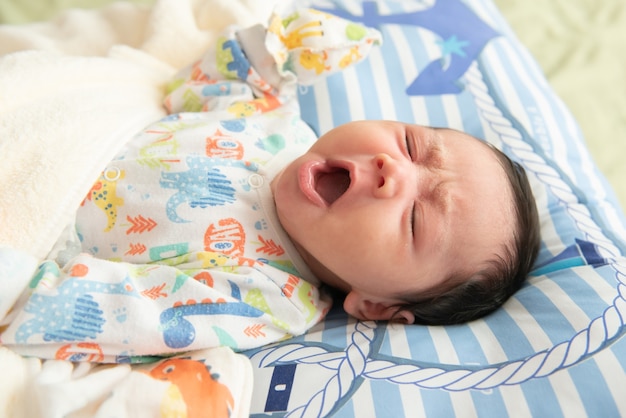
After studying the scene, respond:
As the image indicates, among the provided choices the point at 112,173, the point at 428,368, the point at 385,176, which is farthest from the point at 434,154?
the point at 112,173

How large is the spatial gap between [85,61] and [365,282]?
72 centimetres

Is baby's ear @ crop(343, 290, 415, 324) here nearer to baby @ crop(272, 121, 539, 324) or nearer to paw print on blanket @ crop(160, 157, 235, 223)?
baby @ crop(272, 121, 539, 324)

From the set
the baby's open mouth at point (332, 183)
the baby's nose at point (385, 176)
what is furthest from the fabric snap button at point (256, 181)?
the baby's nose at point (385, 176)

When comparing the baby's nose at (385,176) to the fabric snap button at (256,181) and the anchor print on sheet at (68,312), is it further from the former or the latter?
the anchor print on sheet at (68,312)

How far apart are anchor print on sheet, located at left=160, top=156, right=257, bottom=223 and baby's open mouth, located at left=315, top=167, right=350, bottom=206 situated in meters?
0.16

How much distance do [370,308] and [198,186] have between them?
38cm

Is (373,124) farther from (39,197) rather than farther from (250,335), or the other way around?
(39,197)

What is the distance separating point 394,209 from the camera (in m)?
0.99

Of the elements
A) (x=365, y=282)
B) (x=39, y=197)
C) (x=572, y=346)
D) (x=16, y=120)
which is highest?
(x=16, y=120)

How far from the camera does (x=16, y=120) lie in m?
1.06

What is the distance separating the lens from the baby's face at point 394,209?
996mm

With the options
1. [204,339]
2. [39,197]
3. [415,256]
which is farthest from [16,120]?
[415,256]

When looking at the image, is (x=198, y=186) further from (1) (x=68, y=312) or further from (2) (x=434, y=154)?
(2) (x=434, y=154)

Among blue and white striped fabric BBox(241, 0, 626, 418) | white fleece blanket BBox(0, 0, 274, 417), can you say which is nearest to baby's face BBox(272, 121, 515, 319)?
blue and white striped fabric BBox(241, 0, 626, 418)
